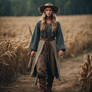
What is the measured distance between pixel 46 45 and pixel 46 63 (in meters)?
0.30

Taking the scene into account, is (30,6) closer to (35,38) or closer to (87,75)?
(35,38)

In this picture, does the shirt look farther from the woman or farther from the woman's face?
the woman's face

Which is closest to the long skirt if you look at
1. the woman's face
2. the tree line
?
the woman's face

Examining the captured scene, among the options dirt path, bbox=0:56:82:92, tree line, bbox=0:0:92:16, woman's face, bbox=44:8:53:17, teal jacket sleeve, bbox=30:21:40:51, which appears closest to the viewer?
woman's face, bbox=44:8:53:17

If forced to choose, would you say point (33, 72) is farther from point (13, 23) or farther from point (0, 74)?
point (13, 23)

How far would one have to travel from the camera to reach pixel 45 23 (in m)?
2.52

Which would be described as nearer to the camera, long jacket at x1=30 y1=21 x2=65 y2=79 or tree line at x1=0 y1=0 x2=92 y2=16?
long jacket at x1=30 y1=21 x2=65 y2=79

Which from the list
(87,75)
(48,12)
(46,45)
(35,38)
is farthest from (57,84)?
(48,12)

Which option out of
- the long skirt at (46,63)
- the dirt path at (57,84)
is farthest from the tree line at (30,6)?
the long skirt at (46,63)

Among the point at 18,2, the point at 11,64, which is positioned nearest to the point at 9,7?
the point at 18,2

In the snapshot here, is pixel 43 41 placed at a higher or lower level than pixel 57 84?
higher

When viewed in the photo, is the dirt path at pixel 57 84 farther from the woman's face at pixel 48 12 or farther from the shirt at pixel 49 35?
the woman's face at pixel 48 12

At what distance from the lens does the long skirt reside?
247 cm

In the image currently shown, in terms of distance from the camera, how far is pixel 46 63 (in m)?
2.54
